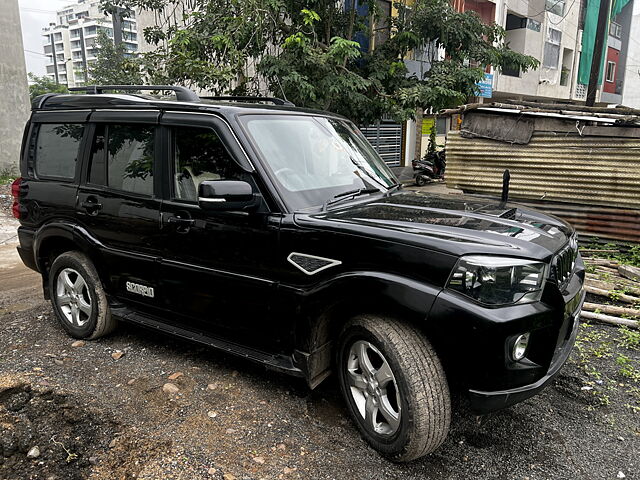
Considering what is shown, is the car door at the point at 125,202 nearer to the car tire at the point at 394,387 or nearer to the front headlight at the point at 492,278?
the car tire at the point at 394,387

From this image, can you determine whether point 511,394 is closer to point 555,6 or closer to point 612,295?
point 612,295

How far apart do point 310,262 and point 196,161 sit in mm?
1207

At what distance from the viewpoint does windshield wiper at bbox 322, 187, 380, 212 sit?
314 centimetres

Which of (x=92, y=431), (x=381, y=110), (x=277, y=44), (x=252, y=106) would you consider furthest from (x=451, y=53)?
(x=92, y=431)

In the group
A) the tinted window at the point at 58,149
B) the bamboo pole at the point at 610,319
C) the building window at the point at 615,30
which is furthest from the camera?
the building window at the point at 615,30

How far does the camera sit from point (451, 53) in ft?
34.7

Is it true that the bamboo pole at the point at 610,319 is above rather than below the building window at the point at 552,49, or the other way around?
below

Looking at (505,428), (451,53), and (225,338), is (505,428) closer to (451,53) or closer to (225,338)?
(225,338)

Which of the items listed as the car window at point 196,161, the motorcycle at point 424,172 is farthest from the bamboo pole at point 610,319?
the motorcycle at point 424,172

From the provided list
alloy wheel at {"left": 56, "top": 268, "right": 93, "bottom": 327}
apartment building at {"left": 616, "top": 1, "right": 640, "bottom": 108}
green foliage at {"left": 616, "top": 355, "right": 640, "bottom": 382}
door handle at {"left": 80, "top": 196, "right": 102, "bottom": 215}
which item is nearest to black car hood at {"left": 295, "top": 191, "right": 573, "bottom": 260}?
green foliage at {"left": 616, "top": 355, "right": 640, "bottom": 382}

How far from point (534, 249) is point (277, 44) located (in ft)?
28.3

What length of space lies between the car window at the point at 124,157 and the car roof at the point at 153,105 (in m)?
0.18

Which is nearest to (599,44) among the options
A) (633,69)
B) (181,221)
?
(181,221)

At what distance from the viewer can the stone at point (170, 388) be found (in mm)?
3459
